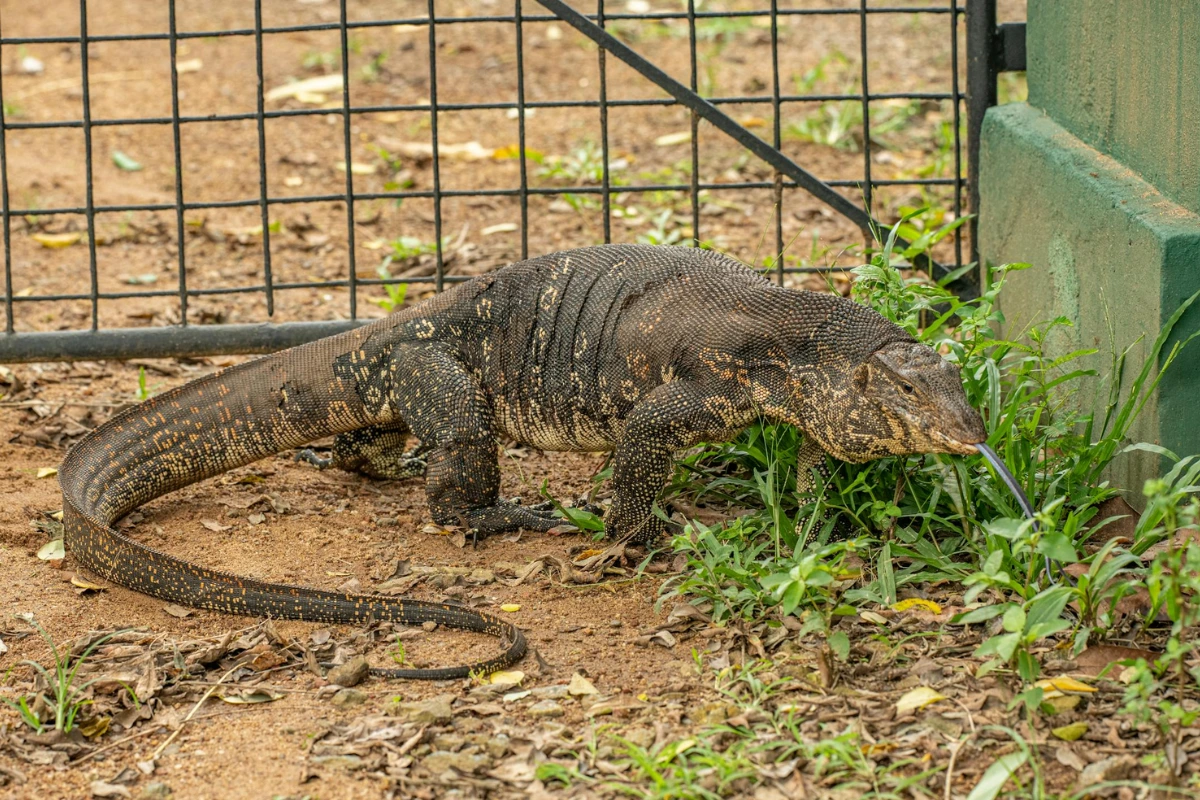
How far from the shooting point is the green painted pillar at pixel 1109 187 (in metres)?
4.78

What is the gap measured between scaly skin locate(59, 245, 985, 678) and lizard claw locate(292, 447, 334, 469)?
0.19 metres

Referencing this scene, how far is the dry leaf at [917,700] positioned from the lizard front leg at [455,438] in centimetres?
201

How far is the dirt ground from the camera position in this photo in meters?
3.94

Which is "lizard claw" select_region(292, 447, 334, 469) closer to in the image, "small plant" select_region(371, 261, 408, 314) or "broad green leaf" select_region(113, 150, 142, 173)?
"small plant" select_region(371, 261, 408, 314)

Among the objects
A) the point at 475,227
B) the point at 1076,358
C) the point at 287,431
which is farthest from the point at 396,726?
the point at 475,227

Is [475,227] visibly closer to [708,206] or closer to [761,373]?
[708,206]

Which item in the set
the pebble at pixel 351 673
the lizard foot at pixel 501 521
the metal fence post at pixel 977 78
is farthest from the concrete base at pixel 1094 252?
the pebble at pixel 351 673

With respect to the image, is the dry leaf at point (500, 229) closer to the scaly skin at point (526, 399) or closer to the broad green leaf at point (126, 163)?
the broad green leaf at point (126, 163)

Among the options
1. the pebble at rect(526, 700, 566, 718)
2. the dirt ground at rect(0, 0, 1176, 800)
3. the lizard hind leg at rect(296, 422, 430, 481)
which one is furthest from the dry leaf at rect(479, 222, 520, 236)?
the pebble at rect(526, 700, 566, 718)

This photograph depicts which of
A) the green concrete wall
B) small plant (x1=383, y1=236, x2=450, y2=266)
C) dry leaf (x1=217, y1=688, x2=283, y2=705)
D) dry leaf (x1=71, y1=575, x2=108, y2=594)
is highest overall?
the green concrete wall

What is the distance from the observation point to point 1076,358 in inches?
214

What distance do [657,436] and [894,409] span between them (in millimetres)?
904

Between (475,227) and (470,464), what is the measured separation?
3673mm

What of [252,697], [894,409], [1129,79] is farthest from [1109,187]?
[252,697]
